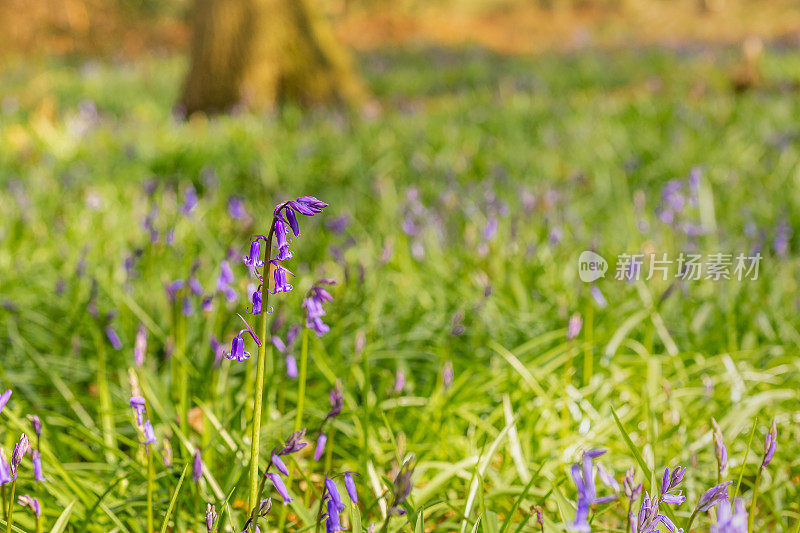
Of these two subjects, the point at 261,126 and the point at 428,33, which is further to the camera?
the point at 428,33

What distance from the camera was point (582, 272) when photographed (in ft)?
10.4

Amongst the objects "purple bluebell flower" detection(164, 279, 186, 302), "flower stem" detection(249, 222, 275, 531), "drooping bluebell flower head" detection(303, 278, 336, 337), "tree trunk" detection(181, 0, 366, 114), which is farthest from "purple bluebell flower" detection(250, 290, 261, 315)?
"tree trunk" detection(181, 0, 366, 114)

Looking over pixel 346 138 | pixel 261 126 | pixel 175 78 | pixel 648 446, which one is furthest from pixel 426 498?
pixel 175 78

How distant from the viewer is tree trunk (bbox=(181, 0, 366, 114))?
733 cm

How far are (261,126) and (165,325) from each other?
12.5 feet

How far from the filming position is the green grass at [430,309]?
1944 millimetres

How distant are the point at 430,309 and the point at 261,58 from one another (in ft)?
17.1

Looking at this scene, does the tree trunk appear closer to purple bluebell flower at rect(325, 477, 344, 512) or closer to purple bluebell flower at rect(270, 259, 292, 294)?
purple bluebell flower at rect(270, 259, 292, 294)

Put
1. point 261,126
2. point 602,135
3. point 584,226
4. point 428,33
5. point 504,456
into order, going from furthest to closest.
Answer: point 428,33 < point 261,126 < point 602,135 < point 584,226 < point 504,456

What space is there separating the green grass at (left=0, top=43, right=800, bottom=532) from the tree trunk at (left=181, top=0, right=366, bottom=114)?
847mm

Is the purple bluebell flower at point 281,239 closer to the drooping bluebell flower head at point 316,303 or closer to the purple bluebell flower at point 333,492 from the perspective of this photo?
the drooping bluebell flower head at point 316,303

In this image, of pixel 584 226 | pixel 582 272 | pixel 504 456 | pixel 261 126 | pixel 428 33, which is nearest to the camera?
pixel 504 456

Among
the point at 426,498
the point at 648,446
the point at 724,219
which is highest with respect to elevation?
the point at 724,219

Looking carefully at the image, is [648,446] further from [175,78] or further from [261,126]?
[175,78]
